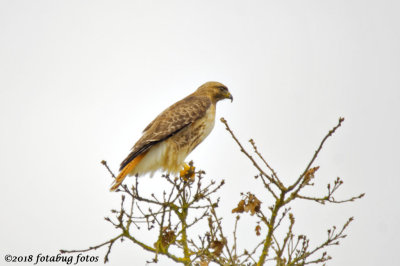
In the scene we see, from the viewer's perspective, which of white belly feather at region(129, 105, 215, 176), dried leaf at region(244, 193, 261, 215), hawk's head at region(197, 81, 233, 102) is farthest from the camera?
hawk's head at region(197, 81, 233, 102)

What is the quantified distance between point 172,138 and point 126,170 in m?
1.12

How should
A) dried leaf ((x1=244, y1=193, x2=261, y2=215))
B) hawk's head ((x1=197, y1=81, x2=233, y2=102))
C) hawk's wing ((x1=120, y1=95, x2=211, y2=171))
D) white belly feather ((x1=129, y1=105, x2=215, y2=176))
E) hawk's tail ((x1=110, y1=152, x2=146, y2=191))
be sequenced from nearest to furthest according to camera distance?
dried leaf ((x1=244, y1=193, x2=261, y2=215)) → hawk's tail ((x1=110, y1=152, x2=146, y2=191)) → hawk's wing ((x1=120, y1=95, x2=211, y2=171)) → white belly feather ((x1=129, y1=105, x2=215, y2=176)) → hawk's head ((x1=197, y1=81, x2=233, y2=102))

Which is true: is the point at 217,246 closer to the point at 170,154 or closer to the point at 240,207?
the point at 240,207

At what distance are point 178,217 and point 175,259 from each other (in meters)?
0.64

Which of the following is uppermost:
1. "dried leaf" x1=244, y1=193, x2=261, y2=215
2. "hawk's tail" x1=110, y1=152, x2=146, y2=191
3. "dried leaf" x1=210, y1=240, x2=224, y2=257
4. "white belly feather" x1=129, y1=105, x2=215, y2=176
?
"white belly feather" x1=129, y1=105, x2=215, y2=176

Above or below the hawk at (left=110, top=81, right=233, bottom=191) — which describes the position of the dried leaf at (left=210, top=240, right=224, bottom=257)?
below

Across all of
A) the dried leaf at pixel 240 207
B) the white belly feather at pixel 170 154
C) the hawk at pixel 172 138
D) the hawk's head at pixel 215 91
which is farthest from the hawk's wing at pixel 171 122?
the dried leaf at pixel 240 207

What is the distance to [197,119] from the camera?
22.2ft

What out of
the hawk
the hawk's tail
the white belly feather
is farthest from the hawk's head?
the hawk's tail

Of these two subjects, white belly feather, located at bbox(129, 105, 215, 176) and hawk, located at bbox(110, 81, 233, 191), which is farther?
white belly feather, located at bbox(129, 105, 215, 176)

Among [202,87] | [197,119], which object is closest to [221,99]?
[202,87]

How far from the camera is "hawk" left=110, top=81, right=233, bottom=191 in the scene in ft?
20.6

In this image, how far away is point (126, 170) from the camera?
5.62 meters

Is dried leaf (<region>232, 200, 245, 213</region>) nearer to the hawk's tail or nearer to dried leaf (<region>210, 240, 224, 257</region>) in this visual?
dried leaf (<region>210, 240, 224, 257</region>)
